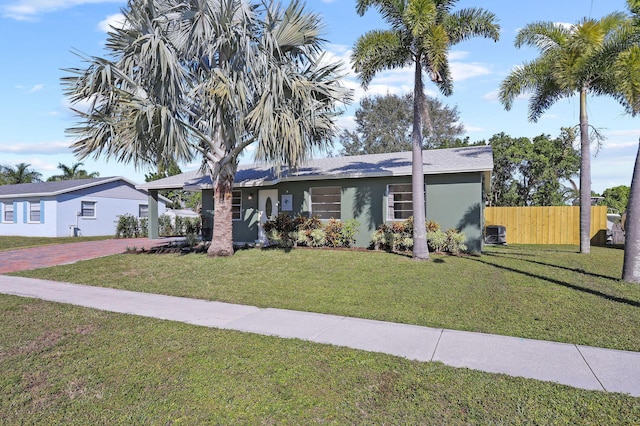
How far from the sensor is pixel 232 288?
844 centimetres

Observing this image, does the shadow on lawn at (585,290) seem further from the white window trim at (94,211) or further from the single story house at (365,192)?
the white window trim at (94,211)

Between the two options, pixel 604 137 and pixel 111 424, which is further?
pixel 604 137

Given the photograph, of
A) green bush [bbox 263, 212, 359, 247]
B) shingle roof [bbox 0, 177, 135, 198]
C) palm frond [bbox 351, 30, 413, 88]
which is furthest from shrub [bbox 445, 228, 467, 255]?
shingle roof [bbox 0, 177, 135, 198]

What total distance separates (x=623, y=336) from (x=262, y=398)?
463 cm

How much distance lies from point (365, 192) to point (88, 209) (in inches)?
748

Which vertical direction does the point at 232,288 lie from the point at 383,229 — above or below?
below

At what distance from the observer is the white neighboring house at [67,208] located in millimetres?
23391

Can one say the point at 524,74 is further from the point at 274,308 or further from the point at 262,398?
the point at 262,398

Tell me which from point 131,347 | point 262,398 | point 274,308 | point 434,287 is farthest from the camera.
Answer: point 434,287

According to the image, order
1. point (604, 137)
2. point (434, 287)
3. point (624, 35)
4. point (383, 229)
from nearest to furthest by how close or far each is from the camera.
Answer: point (434, 287) → point (624, 35) → point (383, 229) → point (604, 137)

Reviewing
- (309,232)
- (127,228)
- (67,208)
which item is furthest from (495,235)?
(67,208)

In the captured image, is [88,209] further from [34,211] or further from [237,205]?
→ [237,205]

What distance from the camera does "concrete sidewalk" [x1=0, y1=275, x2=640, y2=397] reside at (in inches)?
157

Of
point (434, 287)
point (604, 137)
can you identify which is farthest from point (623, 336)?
point (604, 137)
